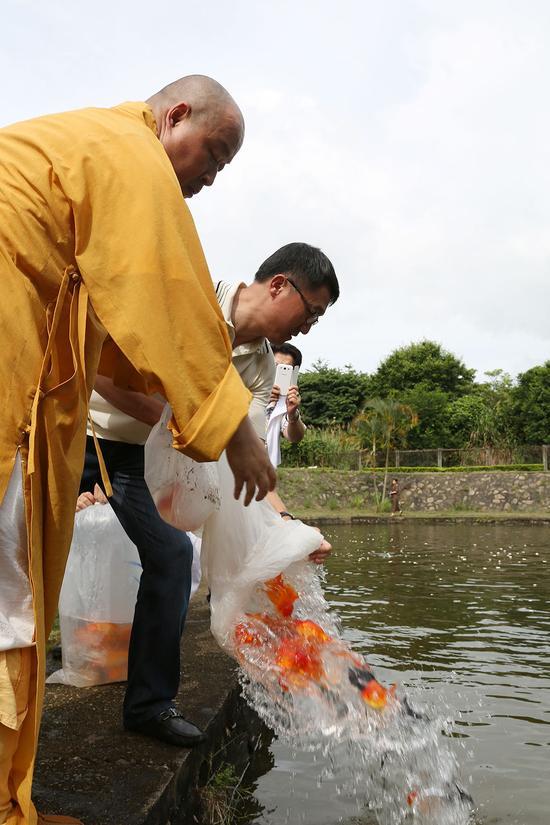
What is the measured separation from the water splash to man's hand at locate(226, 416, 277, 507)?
1.03 metres

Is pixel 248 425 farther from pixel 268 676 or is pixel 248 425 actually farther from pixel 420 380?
pixel 420 380

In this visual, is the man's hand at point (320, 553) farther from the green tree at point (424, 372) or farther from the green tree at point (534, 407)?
the green tree at point (424, 372)

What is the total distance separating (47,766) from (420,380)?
1958 inches

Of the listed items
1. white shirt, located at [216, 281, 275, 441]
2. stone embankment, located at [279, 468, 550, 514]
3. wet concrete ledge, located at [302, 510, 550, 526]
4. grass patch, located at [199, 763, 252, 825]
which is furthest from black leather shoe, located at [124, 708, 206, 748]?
stone embankment, located at [279, 468, 550, 514]

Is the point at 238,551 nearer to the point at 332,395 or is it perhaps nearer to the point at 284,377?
the point at 284,377

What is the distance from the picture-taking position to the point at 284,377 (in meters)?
5.45

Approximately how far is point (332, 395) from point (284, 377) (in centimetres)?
4389

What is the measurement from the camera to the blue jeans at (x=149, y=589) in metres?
2.68

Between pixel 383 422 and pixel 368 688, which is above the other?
pixel 383 422

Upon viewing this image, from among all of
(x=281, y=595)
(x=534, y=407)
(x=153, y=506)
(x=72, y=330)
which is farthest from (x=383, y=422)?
(x=72, y=330)

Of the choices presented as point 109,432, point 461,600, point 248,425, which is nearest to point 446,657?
point 461,600

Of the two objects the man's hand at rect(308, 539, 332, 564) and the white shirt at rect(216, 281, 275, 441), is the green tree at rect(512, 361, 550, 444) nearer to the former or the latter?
the white shirt at rect(216, 281, 275, 441)

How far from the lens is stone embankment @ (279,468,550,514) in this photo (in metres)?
23.7

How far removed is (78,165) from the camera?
1667 mm
